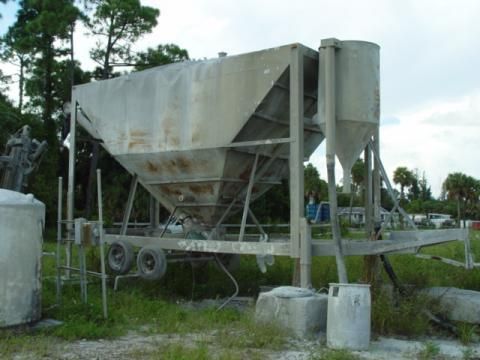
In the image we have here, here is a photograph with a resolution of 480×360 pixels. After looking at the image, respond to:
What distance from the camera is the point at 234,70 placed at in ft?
34.0

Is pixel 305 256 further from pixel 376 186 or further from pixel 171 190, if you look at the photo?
pixel 171 190

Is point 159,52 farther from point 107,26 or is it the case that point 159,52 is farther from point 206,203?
point 206,203

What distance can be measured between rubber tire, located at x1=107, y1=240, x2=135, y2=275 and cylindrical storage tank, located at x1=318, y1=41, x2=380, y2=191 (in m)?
4.44

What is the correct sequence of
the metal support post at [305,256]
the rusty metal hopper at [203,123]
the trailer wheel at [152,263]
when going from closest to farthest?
the metal support post at [305,256], the rusty metal hopper at [203,123], the trailer wheel at [152,263]

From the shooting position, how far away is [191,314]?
934 cm

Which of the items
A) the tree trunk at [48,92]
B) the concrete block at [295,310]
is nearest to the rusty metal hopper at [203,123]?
the concrete block at [295,310]

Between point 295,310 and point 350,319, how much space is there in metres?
0.86

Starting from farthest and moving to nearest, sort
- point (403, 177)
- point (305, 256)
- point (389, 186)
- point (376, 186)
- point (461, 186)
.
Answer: point (403, 177)
point (461, 186)
point (376, 186)
point (389, 186)
point (305, 256)

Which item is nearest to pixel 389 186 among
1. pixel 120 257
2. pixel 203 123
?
pixel 203 123

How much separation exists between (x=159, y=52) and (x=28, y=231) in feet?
80.5

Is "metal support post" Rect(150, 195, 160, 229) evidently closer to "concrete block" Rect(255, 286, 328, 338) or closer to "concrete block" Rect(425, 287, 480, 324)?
"concrete block" Rect(255, 286, 328, 338)

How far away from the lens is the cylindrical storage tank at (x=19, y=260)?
7.85 meters

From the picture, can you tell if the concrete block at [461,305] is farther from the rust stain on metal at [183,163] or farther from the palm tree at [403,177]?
the palm tree at [403,177]

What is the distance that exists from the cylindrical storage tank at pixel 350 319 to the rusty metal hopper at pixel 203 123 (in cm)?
310
